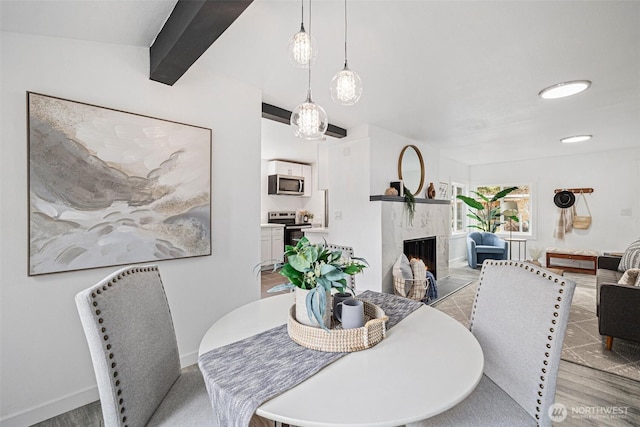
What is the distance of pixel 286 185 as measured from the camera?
6.05 metres

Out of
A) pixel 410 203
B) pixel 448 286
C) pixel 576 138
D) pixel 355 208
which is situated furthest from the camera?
pixel 448 286

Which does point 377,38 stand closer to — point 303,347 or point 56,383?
point 303,347

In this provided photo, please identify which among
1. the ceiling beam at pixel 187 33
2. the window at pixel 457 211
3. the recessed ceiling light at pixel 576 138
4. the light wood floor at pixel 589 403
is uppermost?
the recessed ceiling light at pixel 576 138

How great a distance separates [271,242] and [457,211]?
4.39 m

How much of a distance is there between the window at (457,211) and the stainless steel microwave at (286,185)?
345 centimetres

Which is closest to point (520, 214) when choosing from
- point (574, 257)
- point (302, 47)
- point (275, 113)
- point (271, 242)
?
point (574, 257)

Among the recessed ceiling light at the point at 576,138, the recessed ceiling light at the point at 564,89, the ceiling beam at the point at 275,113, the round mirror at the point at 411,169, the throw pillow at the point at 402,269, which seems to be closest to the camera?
the recessed ceiling light at the point at 564,89

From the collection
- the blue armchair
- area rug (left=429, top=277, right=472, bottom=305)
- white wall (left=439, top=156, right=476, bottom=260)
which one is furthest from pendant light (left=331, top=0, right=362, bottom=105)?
the blue armchair

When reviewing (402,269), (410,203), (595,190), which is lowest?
(402,269)

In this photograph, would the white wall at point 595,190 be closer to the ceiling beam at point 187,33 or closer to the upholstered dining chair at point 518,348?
the upholstered dining chair at point 518,348

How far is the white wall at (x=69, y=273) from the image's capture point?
1.49 metres

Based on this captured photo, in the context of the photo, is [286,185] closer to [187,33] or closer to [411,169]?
[411,169]

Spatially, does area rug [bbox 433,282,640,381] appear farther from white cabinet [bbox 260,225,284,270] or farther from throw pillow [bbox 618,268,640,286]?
white cabinet [bbox 260,225,284,270]

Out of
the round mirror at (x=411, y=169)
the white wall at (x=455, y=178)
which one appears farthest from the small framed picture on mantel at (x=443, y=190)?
the round mirror at (x=411, y=169)
